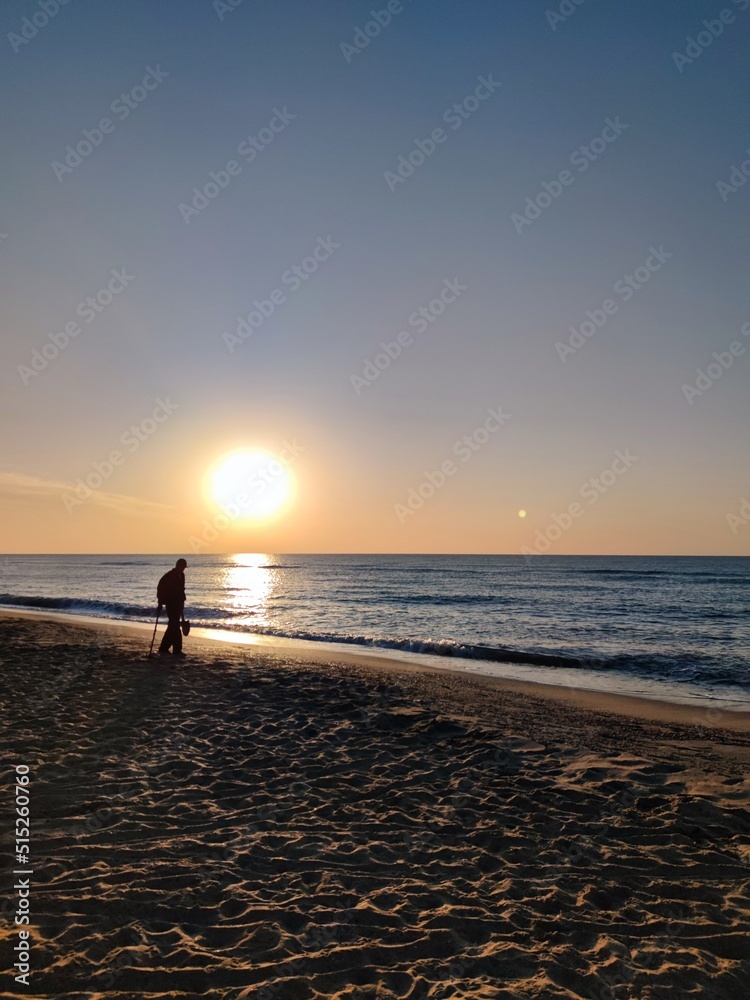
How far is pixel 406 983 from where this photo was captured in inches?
146

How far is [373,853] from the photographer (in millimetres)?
5359

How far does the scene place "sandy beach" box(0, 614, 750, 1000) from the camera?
3828mm

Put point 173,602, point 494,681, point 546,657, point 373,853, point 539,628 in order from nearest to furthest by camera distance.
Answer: point 373,853 < point 494,681 < point 173,602 < point 546,657 < point 539,628

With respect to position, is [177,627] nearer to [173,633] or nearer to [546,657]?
[173,633]

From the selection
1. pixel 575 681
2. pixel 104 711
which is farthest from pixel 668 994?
pixel 575 681

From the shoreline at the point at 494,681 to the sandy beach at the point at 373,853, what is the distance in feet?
4.30

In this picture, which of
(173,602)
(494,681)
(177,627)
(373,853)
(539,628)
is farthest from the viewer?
(539,628)

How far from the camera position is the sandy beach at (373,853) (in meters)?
3.83

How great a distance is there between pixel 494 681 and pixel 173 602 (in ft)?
25.5

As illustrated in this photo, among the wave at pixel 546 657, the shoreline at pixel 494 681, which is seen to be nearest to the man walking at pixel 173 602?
the shoreline at pixel 494 681

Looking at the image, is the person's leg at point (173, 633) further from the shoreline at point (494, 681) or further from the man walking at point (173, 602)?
the shoreline at point (494, 681)

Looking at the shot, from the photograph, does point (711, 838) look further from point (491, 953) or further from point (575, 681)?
point (575, 681)

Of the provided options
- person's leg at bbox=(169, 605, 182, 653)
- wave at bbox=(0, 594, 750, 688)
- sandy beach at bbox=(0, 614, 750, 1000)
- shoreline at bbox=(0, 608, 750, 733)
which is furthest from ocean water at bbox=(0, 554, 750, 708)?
person's leg at bbox=(169, 605, 182, 653)

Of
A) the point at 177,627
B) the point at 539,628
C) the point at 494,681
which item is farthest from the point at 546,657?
the point at 177,627
